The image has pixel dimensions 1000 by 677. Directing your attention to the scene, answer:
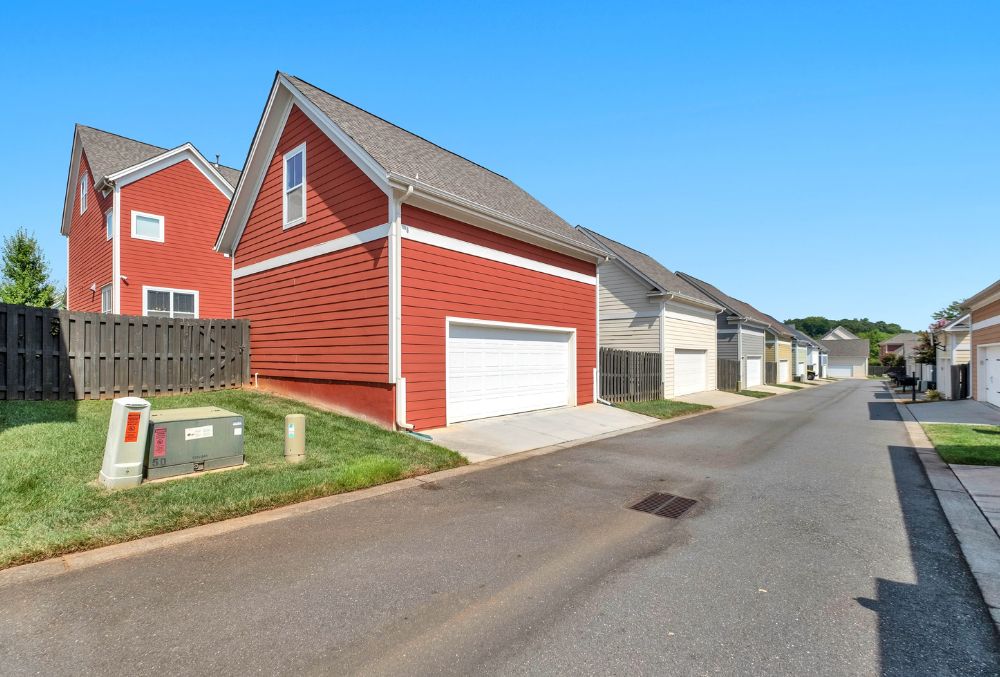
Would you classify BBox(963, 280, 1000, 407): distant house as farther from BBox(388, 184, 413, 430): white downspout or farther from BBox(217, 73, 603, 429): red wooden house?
BBox(388, 184, 413, 430): white downspout

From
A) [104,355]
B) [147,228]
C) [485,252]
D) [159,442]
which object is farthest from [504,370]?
[147,228]

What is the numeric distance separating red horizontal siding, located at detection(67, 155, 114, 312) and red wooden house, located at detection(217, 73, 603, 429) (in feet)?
18.1

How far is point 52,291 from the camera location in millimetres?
30766

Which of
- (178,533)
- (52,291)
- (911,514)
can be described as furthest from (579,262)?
(52,291)

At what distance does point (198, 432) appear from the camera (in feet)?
22.4

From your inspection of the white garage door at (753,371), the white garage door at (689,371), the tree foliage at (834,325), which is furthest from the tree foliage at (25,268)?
the tree foliage at (834,325)

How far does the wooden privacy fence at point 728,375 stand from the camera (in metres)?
28.6

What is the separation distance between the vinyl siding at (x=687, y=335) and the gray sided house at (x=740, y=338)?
2873mm

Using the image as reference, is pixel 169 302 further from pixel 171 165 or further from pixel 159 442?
pixel 159 442

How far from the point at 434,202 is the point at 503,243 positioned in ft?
8.79

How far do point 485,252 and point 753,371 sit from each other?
92.9ft

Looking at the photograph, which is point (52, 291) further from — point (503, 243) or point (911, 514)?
point (911, 514)

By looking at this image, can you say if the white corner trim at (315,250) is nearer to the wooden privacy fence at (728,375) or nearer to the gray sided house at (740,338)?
the wooden privacy fence at (728,375)

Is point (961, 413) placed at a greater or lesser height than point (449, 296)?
lesser
